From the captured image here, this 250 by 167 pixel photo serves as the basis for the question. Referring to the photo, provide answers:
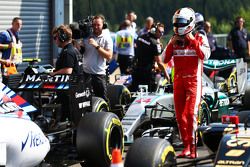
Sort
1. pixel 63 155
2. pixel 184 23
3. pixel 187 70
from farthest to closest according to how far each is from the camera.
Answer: pixel 63 155 → pixel 187 70 → pixel 184 23

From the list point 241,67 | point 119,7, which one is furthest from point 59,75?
point 119,7

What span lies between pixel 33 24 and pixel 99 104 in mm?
8992

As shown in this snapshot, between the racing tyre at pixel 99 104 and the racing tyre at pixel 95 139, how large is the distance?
34.0 inches

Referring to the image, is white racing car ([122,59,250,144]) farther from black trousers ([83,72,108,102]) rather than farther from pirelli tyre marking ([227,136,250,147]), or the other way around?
pirelli tyre marking ([227,136,250,147])

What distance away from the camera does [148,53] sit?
448 inches

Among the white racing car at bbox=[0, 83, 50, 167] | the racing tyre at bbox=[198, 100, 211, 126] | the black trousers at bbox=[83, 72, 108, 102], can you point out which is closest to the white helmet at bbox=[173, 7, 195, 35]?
the black trousers at bbox=[83, 72, 108, 102]

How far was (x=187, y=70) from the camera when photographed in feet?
26.5

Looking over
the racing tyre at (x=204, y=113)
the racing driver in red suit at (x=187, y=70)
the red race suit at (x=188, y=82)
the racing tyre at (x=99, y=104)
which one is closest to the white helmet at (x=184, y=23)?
the racing driver in red suit at (x=187, y=70)

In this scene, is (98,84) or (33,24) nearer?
(98,84)

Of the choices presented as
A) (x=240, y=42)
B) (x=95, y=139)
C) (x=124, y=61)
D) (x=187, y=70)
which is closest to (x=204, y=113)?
(x=187, y=70)

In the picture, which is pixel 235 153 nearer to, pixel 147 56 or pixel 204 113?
pixel 204 113

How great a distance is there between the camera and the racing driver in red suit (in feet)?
26.2

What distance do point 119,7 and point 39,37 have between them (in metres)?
6.41

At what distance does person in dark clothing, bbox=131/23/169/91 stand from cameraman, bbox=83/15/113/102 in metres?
1.74
